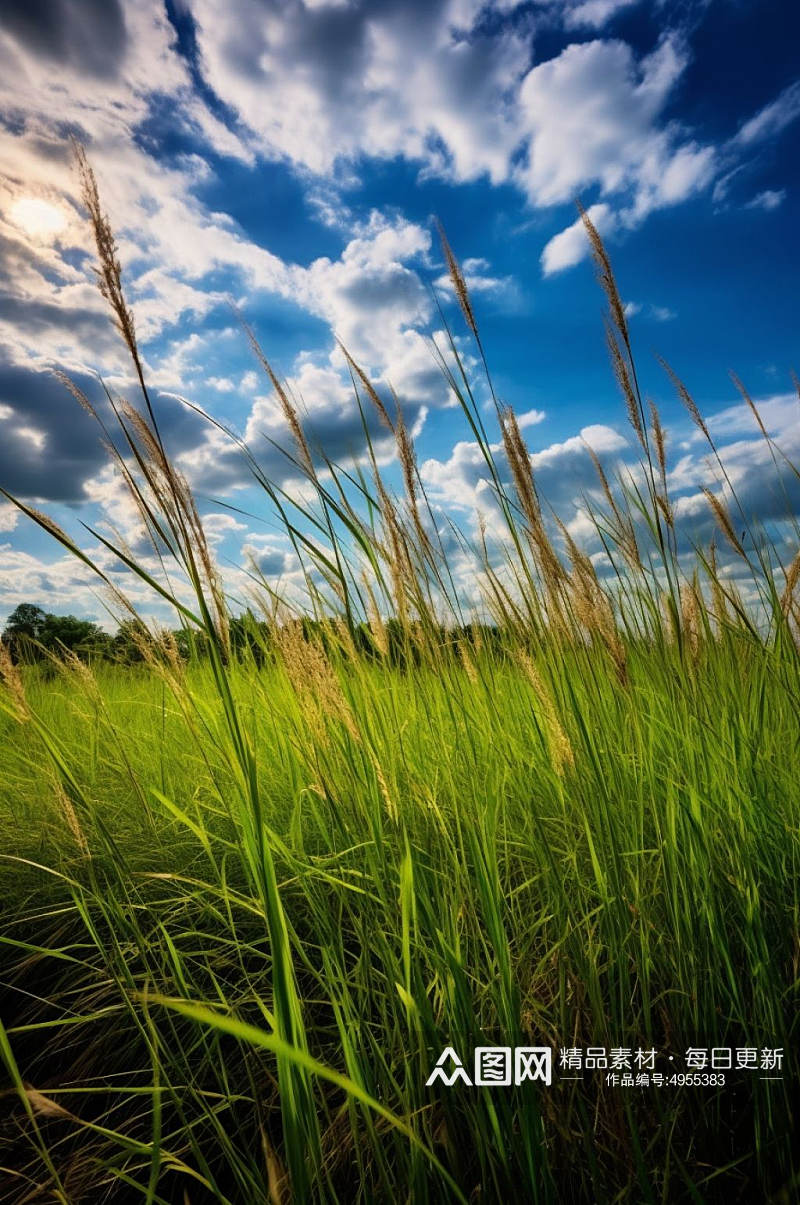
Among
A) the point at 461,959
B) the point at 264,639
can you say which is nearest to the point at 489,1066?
the point at 461,959

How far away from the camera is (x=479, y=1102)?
1061 millimetres

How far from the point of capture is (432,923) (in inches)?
42.8

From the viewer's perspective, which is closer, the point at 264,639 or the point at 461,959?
the point at 461,959

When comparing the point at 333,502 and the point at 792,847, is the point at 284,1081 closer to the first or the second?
the point at 333,502

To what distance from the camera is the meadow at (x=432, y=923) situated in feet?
3.49

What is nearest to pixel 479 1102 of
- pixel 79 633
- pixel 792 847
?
Answer: pixel 792 847

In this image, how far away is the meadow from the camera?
3.49ft

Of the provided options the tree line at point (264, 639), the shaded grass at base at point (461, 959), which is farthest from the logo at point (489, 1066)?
the tree line at point (264, 639)

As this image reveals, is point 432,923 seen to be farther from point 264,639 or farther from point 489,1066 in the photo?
point 264,639

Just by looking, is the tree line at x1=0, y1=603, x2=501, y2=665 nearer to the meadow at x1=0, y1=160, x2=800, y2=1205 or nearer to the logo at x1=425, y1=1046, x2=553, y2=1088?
the meadow at x1=0, y1=160, x2=800, y2=1205

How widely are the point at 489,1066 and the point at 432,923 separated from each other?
0.27 m

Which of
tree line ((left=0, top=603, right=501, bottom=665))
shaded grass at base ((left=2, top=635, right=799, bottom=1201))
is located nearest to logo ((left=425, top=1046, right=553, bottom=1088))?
shaded grass at base ((left=2, top=635, right=799, bottom=1201))

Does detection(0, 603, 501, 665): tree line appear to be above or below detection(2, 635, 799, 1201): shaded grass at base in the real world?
above

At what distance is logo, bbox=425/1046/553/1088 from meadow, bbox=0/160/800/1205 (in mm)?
26
